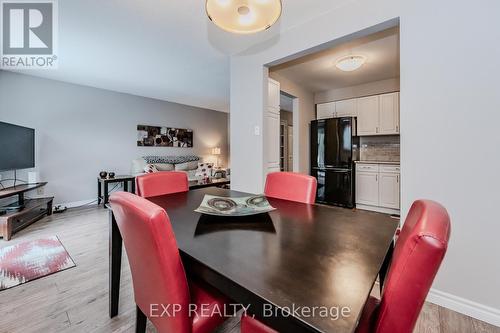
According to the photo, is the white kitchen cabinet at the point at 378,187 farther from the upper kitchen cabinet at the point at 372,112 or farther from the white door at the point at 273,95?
the white door at the point at 273,95

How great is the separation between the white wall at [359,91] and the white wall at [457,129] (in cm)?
272

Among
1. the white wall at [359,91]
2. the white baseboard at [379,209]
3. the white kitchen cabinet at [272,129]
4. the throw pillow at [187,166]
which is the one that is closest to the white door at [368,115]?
the white wall at [359,91]

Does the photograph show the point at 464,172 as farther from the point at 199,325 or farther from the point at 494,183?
the point at 199,325

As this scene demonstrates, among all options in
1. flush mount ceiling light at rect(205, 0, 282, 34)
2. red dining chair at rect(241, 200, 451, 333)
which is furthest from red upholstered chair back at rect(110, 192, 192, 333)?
flush mount ceiling light at rect(205, 0, 282, 34)

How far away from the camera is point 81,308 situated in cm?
155

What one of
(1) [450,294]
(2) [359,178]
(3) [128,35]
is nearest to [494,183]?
(1) [450,294]

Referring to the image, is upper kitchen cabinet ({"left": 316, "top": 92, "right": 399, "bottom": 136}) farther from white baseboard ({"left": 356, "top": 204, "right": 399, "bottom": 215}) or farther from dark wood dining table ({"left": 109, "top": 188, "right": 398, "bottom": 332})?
dark wood dining table ({"left": 109, "top": 188, "right": 398, "bottom": 332})

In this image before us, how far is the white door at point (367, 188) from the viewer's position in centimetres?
397

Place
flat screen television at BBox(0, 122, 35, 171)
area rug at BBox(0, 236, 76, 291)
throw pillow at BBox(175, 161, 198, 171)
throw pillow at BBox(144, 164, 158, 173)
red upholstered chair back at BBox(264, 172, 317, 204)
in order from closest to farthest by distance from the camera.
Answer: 1. red upholstered chair back at BBox(264, 172, 317, 204)
2. area rug at BBox(0, 236, 76, 291)
3. flat screen television at BBox(0, 122, 35, 171)
4. throw pillow at BBox(144, 164, 158, 173)
5. throw pillow at BBox(175, 161, 198, 171)

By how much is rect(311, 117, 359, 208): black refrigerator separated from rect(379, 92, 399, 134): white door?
1.53 feet

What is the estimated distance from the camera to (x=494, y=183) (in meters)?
1.38

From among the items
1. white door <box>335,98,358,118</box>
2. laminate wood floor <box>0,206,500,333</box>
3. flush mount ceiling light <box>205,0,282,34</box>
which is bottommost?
laminate wood floor <box>0,206,500,333</box>

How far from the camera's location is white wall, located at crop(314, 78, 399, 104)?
13.4 ft

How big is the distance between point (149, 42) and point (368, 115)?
12.4ft
